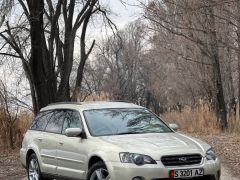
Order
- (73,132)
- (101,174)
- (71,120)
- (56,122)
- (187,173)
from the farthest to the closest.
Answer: (56,122) < (71,120) < (73,132) < (101,174) < (187,173)

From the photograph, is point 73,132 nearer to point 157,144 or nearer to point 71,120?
point 71,120

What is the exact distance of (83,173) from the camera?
362 inches

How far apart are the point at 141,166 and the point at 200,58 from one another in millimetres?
20835

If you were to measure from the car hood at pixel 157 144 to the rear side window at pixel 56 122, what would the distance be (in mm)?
1690

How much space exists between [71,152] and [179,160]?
2.09 metres

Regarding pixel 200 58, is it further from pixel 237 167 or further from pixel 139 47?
pixel 139 47

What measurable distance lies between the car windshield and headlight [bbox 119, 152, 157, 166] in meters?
1.06

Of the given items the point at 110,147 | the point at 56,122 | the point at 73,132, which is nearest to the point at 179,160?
the point at 110,147

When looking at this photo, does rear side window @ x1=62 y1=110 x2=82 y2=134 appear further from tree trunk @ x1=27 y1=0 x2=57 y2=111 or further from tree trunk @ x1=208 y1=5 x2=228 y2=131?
tree trunk @ x1=208 y1=5 x2=228 y2=131

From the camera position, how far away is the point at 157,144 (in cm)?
854

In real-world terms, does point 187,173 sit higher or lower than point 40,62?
lower

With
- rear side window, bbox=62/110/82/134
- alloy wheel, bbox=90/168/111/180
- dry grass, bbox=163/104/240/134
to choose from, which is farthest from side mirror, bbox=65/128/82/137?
dry grass, bbox=163/104/240/134

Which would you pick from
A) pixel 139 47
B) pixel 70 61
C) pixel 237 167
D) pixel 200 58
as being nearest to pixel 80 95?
pixel 70 61

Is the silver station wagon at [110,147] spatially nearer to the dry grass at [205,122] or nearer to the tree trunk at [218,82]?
the tree trunk at [218,82]
